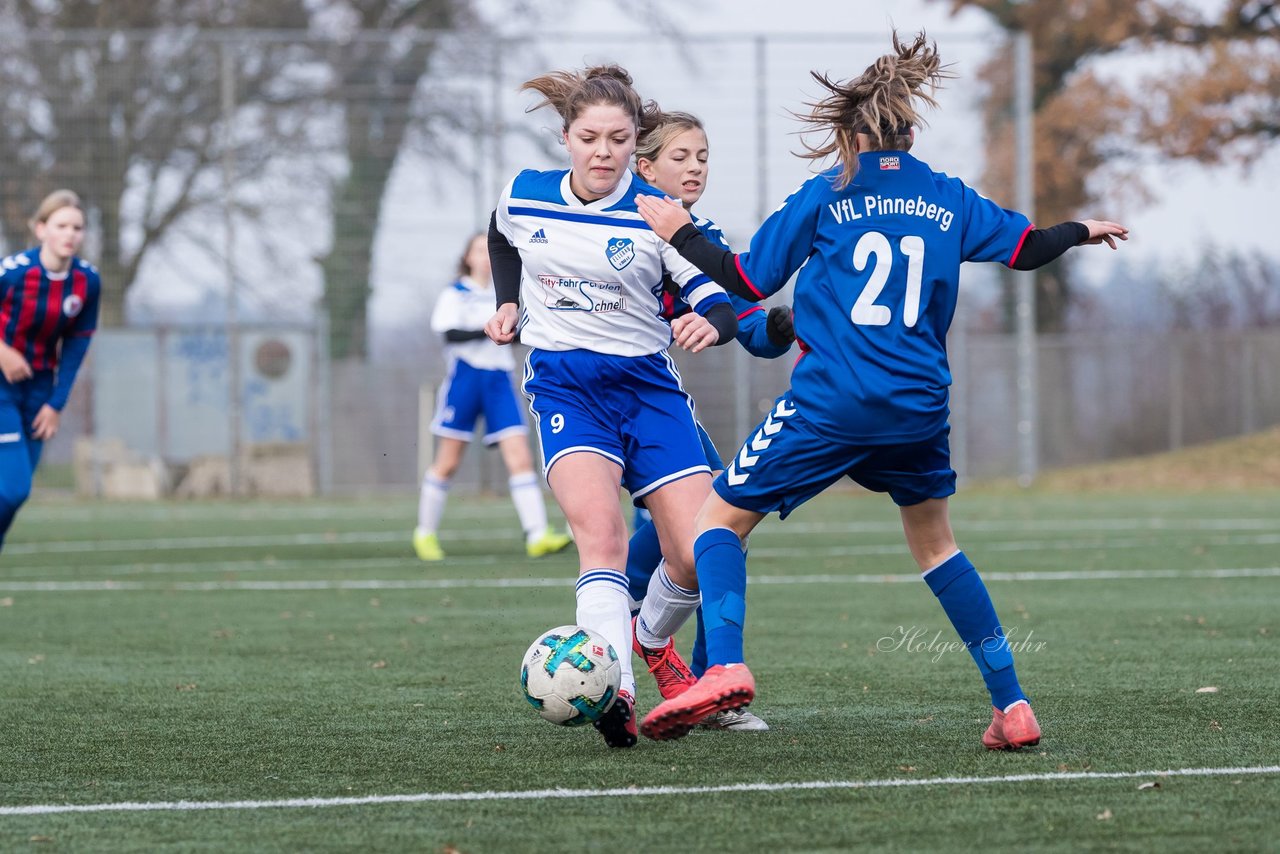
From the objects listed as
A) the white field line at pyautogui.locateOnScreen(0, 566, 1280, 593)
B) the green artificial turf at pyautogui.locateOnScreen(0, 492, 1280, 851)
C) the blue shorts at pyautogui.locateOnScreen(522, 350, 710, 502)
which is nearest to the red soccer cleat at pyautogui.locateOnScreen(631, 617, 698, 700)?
the green artificial turf at pyautogui.locateOnScreen(0, 492, 1280, 851)

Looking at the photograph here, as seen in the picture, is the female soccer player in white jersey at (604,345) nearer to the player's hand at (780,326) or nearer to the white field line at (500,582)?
the player's hand at (780,326)

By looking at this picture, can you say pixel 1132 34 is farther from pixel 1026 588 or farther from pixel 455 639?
pixel 455 639

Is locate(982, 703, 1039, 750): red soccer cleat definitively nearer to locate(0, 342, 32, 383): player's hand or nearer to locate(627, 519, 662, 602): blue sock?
locate(627, 519, 662, 602): blue sock

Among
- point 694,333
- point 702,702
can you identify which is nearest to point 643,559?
point 694,333

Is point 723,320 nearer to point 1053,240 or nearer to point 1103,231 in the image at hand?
point 1053,240

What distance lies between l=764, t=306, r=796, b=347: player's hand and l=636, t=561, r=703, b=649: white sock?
0.76 m

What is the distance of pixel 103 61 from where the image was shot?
71.8 feet

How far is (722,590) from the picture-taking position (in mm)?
4527

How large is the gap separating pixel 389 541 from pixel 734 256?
9654 millimetres

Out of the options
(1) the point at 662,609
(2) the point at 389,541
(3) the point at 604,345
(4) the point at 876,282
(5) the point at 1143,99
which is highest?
(5) the point at 1143,99

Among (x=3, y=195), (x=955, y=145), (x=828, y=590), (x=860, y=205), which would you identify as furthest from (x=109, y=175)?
(x=860, y=205)

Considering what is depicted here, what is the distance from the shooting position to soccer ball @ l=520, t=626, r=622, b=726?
4562 mm

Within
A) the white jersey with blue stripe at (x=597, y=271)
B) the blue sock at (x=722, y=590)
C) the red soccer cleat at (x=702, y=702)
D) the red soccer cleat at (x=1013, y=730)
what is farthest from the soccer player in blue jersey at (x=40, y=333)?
the red soccer cleat at (x=1013, y=730)

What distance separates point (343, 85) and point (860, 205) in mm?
18969
